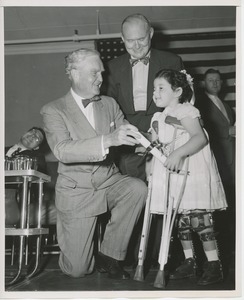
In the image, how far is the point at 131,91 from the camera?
2.43m

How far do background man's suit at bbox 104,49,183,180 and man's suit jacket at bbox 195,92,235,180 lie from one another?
714mm

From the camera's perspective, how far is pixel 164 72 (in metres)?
2.07

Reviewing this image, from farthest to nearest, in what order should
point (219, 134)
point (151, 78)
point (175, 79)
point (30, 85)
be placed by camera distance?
point (30, 85)
point (219, 134)
point (151, 78)
point (175, 79)

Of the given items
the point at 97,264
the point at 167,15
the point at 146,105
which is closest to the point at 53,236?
the point at 97,264

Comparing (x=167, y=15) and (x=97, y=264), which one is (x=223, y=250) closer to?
(x=97, y=264)

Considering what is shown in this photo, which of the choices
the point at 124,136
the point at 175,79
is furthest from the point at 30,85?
the point at 124,136

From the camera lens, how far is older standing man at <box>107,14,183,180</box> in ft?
7.85

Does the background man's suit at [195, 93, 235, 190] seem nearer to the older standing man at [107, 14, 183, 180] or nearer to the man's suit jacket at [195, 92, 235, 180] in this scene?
the man's suit jacket at [195, 92, 235, 180]

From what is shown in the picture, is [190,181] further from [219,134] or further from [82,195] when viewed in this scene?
[219,134]

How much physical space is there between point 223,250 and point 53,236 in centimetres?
143

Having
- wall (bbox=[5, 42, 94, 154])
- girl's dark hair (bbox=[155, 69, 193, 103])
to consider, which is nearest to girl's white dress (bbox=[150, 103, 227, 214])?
girl's dark hair (bbox=[155, 69, 193, 103])

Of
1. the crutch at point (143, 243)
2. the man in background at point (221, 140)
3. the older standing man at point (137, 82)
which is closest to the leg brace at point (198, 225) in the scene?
the crutch at point (143, 243)

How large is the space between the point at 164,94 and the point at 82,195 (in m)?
0.69

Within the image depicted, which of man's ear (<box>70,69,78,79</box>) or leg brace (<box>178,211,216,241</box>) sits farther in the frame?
man's ear (<box>70,69,78,79</box>)
